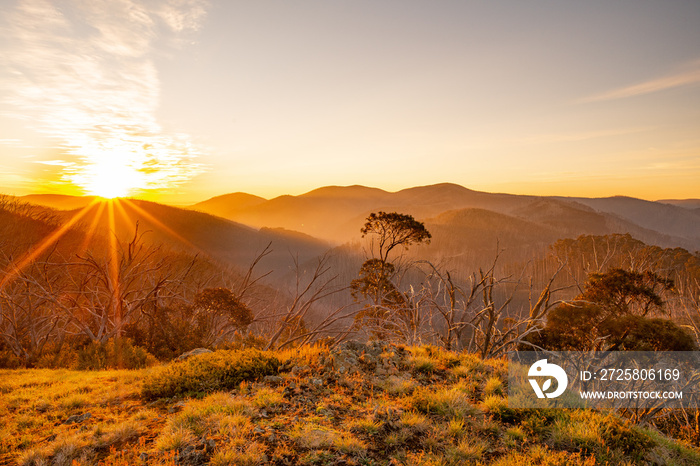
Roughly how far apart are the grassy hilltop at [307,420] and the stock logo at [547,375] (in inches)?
24.7

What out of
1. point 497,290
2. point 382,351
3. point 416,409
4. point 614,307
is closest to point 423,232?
point 614,307

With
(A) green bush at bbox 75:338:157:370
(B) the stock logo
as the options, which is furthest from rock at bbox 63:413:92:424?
(B) the stock logo

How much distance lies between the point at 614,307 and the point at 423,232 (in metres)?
8.57

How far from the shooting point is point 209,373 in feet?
22.2

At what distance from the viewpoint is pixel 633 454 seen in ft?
15.8

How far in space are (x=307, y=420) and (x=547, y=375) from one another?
512 cm

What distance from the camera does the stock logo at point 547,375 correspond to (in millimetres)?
6395

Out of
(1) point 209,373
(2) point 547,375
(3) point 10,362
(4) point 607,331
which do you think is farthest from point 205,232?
(2) point 547,375

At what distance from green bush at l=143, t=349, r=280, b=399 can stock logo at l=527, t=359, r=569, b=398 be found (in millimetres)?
5300

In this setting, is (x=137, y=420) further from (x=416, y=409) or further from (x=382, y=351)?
(x=382, y=351)

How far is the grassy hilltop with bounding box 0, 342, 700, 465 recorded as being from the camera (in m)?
4.48

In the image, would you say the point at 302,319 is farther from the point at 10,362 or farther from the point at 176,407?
Result: the point at 10,362

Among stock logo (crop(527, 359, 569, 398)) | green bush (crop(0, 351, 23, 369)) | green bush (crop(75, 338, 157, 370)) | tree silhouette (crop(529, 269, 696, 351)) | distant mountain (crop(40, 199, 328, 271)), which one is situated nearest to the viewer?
stock logo (crop(527, 359, 569, 398))

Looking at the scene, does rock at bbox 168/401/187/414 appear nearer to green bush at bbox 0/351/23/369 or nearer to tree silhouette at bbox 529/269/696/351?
green bush at bbox 0/351/23/369
